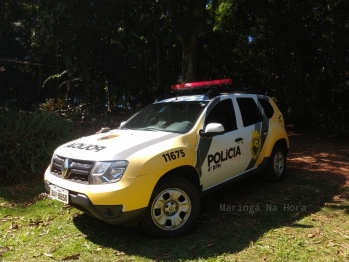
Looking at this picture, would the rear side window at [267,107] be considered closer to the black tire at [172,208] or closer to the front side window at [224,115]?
the front side window at [224,115]

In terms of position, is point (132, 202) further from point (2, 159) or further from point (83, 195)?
point (2, 159)

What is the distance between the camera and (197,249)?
3461 mm

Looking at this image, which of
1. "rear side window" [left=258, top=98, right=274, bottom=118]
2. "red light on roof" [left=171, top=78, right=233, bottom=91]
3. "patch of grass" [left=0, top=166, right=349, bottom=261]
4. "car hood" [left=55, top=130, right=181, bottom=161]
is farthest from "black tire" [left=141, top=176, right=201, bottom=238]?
"rear side window" [left=258, top=98, right=274, bottom=118]

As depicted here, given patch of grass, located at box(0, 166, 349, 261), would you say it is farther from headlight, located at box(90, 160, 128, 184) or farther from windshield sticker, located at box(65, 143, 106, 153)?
windshield sticker, located at box(65, 143, 106, 153)

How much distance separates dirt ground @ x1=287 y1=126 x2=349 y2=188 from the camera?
253 inches

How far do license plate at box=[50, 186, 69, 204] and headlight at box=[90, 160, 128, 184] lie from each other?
0.41 meters

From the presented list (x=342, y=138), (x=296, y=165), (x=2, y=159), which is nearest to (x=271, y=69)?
(x=342, y=138)

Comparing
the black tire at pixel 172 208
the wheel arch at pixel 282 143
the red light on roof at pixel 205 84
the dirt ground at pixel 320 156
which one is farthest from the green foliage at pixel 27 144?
the dirt ground at pixel 320 156

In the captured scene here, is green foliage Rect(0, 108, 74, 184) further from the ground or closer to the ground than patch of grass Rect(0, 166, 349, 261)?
further from the ground

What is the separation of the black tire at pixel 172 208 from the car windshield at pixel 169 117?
739mm

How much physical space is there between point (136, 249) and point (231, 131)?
2.10 metres

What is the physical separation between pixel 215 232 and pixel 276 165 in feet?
7.44

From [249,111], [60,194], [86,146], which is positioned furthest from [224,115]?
[60,194]

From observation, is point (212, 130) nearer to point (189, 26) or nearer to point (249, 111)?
point (249, 111)
